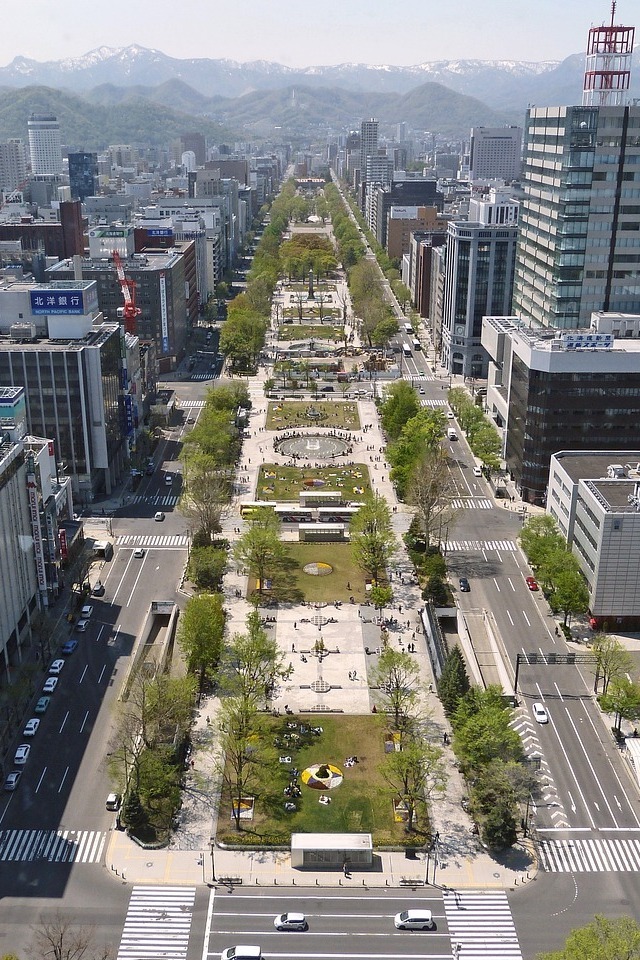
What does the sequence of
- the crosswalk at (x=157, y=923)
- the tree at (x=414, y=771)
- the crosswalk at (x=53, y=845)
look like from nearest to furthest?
1. the crosswalk at (x=157, y=923)
2. the crosswalk at (x=53, y=845)
3. the tree at (x=414, y=771)

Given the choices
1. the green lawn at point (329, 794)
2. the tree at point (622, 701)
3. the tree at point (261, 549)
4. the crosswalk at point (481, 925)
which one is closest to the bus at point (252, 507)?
the tree at point (261, 549)

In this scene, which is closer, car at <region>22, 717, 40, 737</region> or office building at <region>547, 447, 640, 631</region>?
car at <region>22, 717, 40, 737</region>

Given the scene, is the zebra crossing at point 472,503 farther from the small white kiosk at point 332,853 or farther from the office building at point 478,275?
the small white kiosk at point 332,853

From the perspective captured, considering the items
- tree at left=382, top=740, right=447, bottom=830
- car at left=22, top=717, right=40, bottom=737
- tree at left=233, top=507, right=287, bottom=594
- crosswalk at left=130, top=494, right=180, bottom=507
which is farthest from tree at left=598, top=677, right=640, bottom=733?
crosswalk at left=130, top=494, right=180, bottom=507

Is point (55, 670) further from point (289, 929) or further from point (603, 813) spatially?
point (603, 813)

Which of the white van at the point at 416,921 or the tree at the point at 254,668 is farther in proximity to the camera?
the tree at the point at 254,668

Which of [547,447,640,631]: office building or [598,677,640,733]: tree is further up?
[547,447,640,631]: office building

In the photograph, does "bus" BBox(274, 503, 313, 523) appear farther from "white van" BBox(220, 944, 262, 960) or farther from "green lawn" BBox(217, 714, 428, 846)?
"white van" BBox(220, 944, 262, 960)
